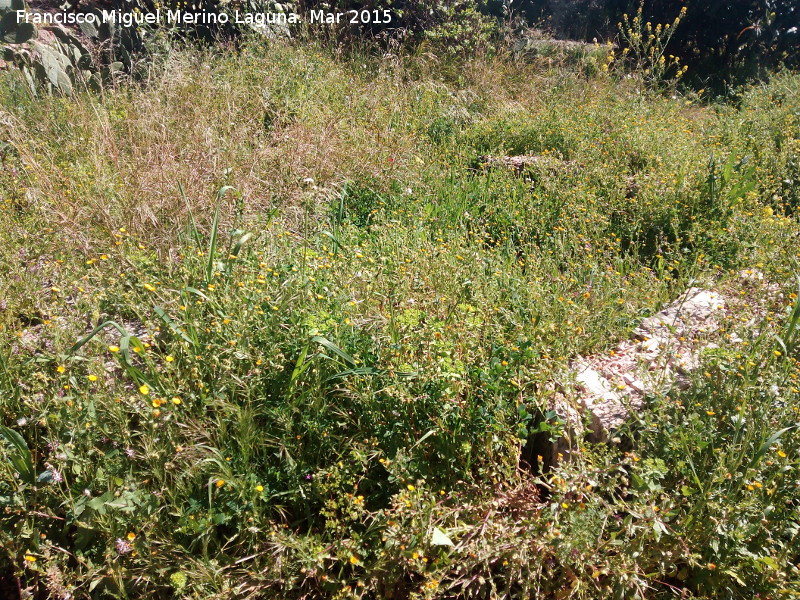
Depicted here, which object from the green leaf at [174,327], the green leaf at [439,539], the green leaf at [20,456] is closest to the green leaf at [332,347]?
the green leaf at [174,327]

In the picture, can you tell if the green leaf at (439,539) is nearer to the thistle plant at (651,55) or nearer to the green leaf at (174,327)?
the green leaf at (174,327)

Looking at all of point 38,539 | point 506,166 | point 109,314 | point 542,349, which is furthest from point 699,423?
point 506,166

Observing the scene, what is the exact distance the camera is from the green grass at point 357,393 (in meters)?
2.08

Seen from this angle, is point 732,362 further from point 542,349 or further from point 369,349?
point 369,349

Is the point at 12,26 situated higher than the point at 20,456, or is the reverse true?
the point at 12,26

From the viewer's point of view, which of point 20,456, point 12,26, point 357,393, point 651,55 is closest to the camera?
point 20,456

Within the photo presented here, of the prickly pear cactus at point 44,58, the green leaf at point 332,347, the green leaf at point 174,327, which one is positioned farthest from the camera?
the prickly pear cactus at point 44,58

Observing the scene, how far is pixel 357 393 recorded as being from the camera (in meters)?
2.43

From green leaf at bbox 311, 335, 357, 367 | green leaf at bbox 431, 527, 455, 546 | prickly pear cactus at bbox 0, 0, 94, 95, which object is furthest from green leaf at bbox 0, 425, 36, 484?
prickly pear cactus at bbox 0, 0, 94, 95

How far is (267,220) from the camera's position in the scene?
11.9ft

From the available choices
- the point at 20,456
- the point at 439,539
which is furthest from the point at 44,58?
the point at 439,539

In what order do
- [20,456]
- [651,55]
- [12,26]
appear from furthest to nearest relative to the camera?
[651,55] < [12,26] < [20,456]

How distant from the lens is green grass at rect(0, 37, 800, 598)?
6.83 feet

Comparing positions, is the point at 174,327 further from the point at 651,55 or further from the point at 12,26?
the point at 651,55
